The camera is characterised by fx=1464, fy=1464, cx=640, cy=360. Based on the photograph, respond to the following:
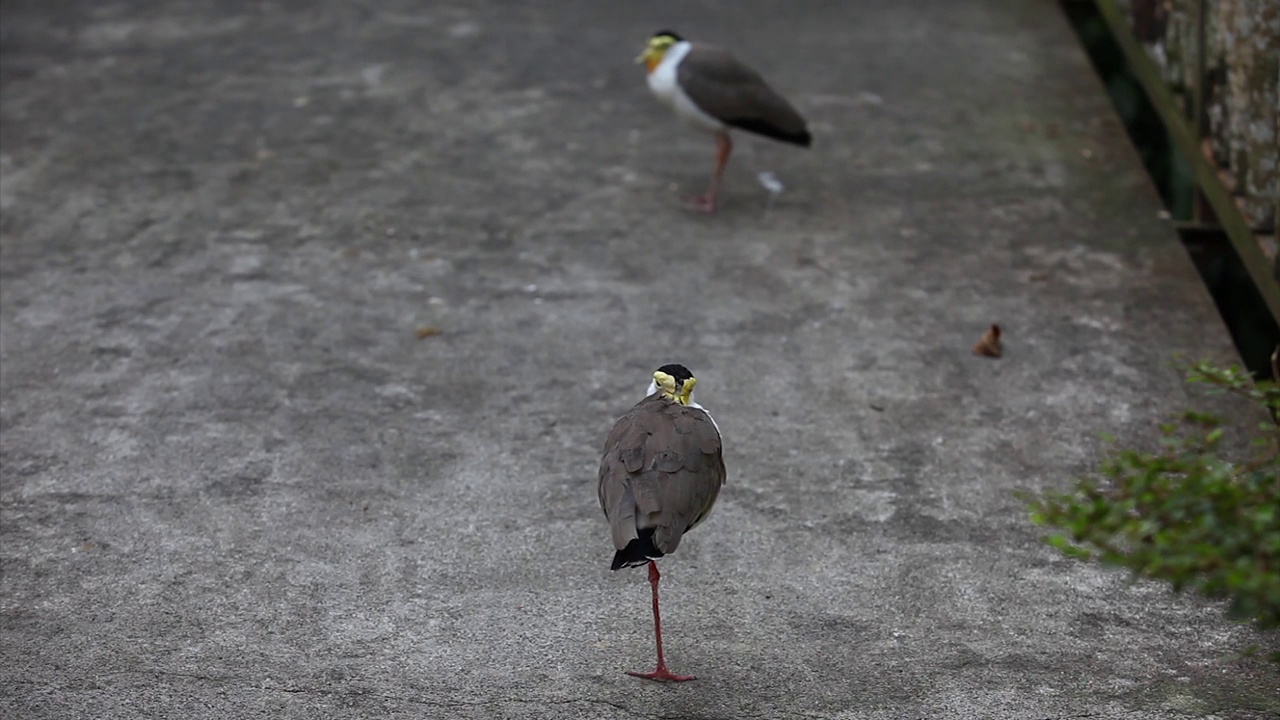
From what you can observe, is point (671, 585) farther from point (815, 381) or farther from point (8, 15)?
point (8, 15)

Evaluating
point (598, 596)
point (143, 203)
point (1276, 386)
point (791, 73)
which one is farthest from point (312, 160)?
point (1276, 386)

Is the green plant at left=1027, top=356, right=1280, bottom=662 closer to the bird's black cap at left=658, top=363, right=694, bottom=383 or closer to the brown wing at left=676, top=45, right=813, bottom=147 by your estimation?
the bird's black cap at left=658, top=363, right=694, bottom=383

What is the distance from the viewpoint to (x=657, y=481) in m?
3.68

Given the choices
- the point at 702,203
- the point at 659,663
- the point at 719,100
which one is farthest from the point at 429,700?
the point at 719,100

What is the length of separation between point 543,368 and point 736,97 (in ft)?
6.46

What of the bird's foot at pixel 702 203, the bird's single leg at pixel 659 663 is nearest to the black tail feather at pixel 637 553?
the bird's single leg at pixel 659 663

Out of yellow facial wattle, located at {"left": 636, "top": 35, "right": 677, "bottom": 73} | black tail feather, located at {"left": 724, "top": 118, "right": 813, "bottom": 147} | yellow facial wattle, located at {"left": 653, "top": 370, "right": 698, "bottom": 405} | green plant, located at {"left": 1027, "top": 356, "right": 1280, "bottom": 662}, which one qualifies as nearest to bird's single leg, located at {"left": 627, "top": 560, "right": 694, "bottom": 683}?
yellow facial wattle, located at {"left": 653, "top": 370, "right": 698, "bottom": 405}

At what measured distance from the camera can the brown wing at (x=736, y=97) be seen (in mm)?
6609

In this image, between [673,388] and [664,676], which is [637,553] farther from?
[673,388]

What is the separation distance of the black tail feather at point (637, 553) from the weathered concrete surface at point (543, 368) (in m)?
0.38

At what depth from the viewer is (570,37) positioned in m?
8.71

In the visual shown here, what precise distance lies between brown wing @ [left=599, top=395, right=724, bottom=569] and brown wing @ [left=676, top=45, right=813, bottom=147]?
9.47 ft

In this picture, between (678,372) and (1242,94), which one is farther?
(1242,94)

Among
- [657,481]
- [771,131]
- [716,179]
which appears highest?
[657,481]
